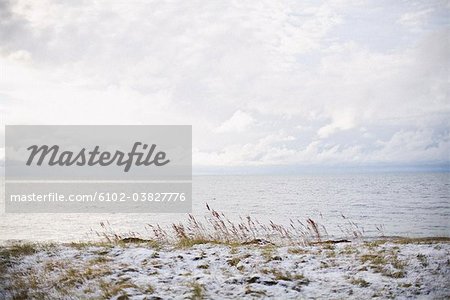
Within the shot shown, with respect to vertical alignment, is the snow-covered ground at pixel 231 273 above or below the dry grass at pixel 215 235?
above

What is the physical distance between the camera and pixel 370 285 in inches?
281

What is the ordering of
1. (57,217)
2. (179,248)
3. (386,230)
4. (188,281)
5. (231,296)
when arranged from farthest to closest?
(57,217)
(386,230)
(179,248)
(188,281)
(231,296)

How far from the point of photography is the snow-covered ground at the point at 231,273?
695 centimetres

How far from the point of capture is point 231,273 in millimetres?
8008

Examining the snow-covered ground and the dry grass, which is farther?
the dry grass

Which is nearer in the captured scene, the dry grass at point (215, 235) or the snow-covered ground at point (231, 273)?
the snow-covered ground at point (231, 273)

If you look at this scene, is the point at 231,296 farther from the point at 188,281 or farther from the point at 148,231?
the point at 148,231

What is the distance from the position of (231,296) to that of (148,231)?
27.6 metres

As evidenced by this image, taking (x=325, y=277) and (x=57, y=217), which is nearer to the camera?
(x=325, y=277)

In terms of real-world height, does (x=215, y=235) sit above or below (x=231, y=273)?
below

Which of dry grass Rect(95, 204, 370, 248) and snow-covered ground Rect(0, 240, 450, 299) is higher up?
snow-covered ground Rect(0, 240, 450, 299)

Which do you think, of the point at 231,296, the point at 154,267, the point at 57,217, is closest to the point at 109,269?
the point at 154,267

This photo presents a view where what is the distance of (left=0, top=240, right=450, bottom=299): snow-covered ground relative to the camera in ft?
22.8

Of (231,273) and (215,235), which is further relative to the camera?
(215,235)
